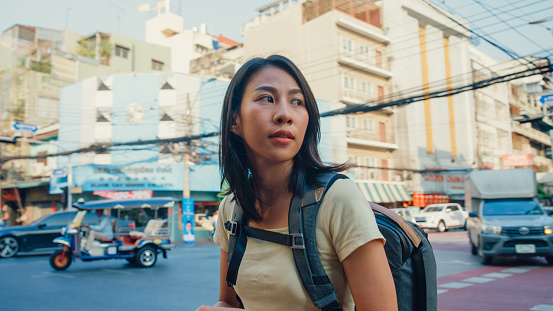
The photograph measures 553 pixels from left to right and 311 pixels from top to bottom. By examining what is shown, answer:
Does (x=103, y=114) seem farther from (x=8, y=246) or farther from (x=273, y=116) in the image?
(x=273, y=116)

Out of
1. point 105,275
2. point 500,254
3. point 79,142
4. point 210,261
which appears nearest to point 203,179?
point 79,142

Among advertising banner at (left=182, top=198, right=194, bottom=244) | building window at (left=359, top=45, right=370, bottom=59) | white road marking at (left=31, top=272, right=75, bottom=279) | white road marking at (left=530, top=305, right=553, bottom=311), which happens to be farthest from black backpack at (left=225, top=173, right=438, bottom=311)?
building window at (left=359, top=45, right=370, bottom=59)

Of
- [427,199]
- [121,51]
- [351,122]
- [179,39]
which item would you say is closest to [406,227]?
[351,122]

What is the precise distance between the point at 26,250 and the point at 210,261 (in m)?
6.81

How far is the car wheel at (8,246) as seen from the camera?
13938 millimetres

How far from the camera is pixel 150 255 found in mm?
11266

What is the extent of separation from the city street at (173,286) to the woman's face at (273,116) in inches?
214

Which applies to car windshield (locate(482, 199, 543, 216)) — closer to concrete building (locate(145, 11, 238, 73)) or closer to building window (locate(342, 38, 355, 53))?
building window (locate(342, 38, 355, 53))

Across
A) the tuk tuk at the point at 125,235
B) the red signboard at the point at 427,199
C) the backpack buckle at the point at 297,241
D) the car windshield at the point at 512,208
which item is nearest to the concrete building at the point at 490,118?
the red signboard at the point at 427,199

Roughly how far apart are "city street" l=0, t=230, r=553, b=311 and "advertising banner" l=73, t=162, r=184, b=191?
427 inches

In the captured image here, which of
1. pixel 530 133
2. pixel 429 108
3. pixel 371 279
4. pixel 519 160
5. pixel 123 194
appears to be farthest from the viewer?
pixel 530 133

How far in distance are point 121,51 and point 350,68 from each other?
17723mm

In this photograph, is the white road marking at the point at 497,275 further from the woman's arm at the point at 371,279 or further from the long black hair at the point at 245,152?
the woman's arm at the point at 371,279

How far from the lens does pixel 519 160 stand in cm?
3769
